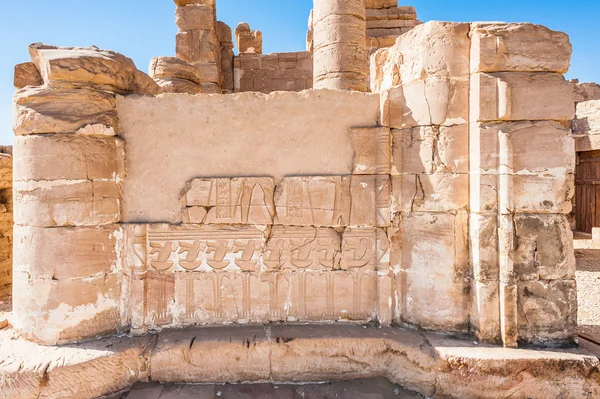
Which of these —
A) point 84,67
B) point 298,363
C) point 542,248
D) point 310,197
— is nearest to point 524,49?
point 542,248

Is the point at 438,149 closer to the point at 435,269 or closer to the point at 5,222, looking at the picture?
the point at 435,269

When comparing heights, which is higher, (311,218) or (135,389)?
(311,218)

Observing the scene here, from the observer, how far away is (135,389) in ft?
9.49

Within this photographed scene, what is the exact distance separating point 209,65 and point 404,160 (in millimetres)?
8661

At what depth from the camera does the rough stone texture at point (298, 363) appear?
8.86ft

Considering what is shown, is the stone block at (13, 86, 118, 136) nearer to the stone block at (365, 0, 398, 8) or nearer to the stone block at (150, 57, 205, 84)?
the stone block at (150, 57, 205, 84)

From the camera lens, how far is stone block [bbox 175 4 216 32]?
10.2 m

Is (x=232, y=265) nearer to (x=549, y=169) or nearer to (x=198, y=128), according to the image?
(x=198, y=128)

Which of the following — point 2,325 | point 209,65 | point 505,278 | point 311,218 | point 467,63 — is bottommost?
point 2,325

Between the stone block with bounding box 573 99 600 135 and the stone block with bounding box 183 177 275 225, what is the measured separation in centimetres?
1176

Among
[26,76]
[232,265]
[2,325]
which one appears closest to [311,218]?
[232,265]

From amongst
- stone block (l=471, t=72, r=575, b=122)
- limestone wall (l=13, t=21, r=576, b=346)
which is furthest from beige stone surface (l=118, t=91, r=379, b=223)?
stone block (l=471, t=72, r=575, b=122)

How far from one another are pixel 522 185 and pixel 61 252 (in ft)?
12.5

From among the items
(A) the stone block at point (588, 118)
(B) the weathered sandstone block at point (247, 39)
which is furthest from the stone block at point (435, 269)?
(B) the weathered sandstone block at point (247, 39)
